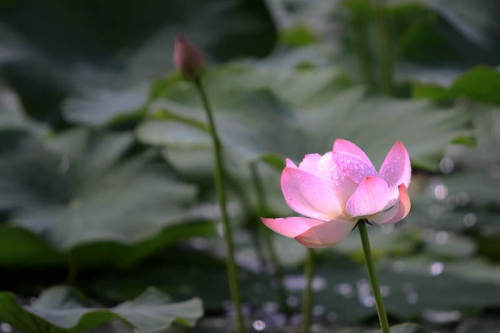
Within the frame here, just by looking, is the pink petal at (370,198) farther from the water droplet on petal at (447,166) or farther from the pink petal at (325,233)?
the water droplet on petal at (447,166)

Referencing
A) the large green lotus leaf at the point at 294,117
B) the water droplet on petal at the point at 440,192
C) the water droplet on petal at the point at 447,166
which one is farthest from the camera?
the water droplet on petal at the point at 447,166

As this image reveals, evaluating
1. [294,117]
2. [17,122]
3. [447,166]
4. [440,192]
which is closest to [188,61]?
[294,117]

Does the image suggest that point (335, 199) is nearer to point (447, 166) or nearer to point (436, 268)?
point (436, 268)

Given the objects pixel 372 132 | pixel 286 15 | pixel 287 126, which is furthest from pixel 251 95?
pixel 286 15

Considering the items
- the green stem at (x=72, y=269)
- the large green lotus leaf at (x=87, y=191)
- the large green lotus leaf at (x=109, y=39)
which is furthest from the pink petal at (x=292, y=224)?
the large green lotus leaf at (x=109, y=39)

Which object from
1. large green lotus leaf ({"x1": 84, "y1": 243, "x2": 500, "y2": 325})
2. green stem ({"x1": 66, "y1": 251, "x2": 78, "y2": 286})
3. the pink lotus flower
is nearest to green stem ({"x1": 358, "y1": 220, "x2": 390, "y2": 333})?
the pink lotus flower
